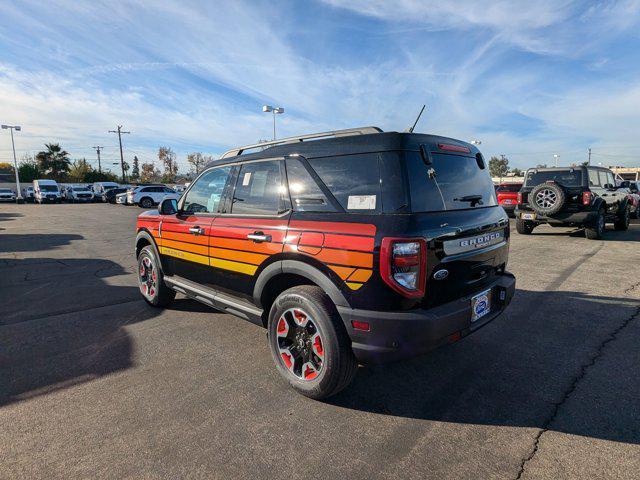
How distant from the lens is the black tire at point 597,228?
9.81 m

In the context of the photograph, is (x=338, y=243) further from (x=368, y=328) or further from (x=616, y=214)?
(x=616, y=214)

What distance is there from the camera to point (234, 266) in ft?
11.2

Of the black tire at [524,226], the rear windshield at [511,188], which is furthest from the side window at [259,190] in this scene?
the rear windshield at [511,188]

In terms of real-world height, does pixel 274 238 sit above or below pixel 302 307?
above

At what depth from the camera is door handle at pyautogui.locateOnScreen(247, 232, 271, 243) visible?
3.05 metres

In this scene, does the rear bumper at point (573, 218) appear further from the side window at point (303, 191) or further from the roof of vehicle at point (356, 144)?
the side window at point (303, 191)

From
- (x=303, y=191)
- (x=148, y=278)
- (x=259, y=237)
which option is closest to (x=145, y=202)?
(x=148, y=278)

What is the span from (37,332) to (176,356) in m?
1.82

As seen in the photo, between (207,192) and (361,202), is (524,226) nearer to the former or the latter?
(207,192)

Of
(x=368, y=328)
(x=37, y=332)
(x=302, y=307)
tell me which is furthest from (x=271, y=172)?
(x=37, y=332)

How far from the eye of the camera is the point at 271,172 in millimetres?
3268

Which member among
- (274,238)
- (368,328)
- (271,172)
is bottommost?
(368,328)

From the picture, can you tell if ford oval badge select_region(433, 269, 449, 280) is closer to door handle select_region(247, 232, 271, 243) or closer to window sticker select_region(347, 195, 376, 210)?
window sticker select_region(347, 195, 376, 210)

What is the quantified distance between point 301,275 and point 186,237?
186cm
